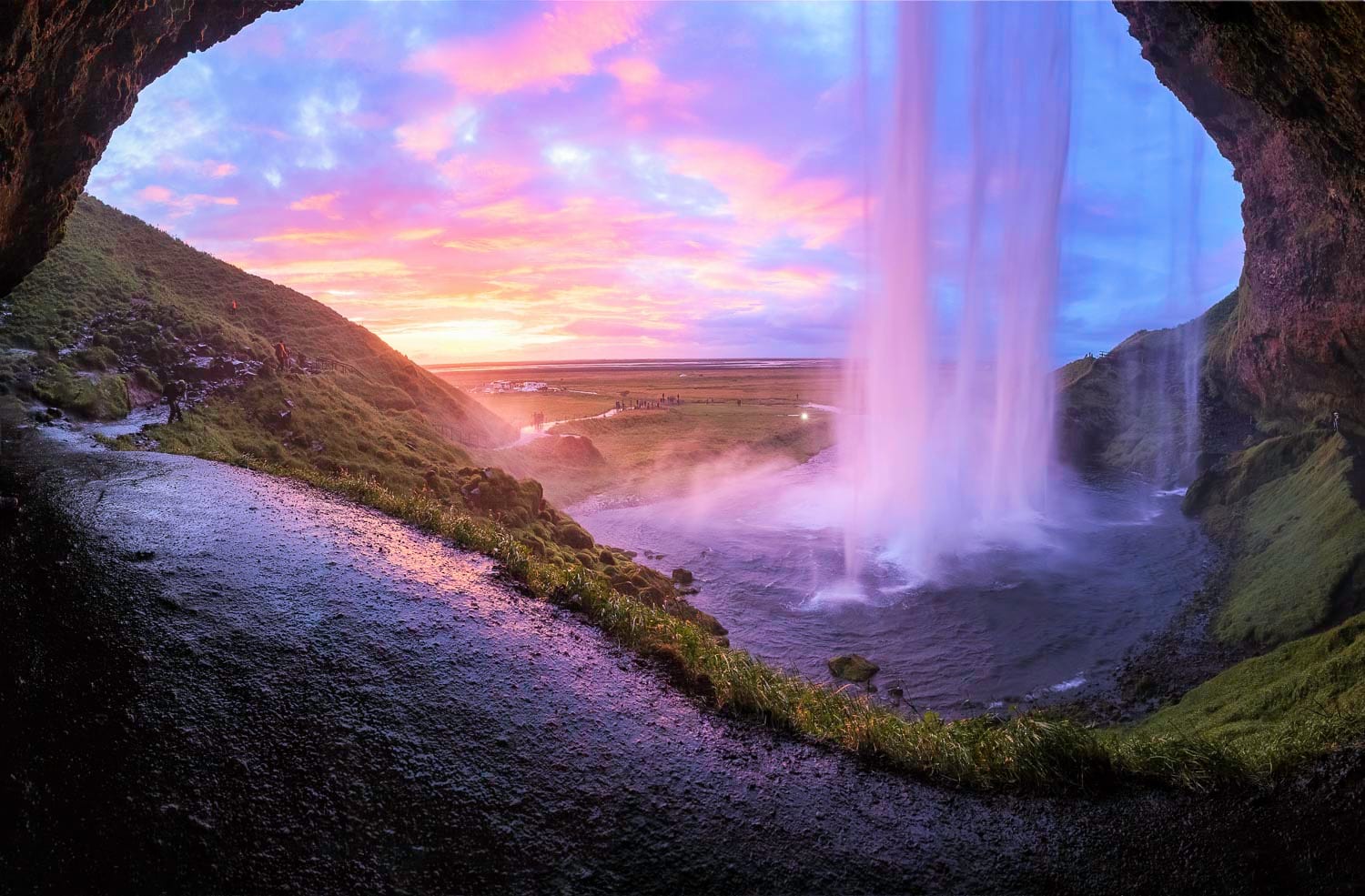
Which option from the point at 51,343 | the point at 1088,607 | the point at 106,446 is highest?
the point at 51,343

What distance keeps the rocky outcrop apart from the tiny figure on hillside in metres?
33.6

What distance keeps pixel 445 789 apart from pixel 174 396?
26.8 meters

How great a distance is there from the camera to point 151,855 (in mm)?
5742

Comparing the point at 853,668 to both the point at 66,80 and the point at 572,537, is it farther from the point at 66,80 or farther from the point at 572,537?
the point at 66,80

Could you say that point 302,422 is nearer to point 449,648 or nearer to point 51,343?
point 51,343

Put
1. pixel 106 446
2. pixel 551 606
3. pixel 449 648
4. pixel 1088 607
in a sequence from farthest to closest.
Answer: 1. pixel 1088 607
2. pixel 106 446
3. pixel 551 606
4. pixel 449 648

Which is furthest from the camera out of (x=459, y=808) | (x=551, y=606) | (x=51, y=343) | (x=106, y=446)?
(x=51, y=343)

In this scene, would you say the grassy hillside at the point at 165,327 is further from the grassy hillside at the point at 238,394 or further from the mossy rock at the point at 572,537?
the mossy rock at the point at 572,537

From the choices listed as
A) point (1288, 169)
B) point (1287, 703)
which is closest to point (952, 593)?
point (1287, 703)

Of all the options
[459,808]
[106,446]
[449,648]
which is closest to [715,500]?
[106,446]

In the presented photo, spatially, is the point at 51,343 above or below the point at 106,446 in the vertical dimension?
above

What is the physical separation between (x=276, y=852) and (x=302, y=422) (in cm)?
2665

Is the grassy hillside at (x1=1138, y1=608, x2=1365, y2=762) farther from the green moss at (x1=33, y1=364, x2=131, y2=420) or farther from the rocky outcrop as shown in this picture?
the green moss at (x1=33, y1=364, x2=131, y2=420)

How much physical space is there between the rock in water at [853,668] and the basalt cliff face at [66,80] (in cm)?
2482
